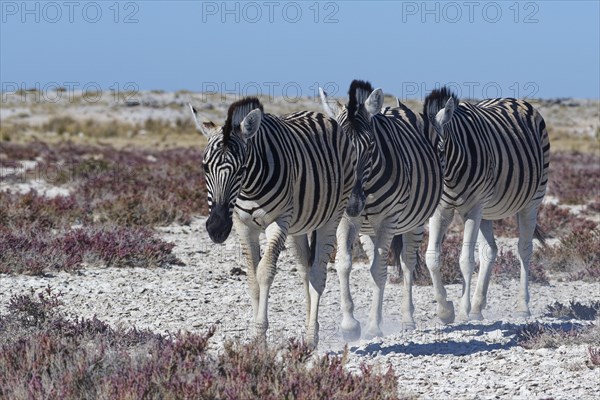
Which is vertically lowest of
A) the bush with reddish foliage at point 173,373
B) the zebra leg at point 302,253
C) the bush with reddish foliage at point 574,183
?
the bush with reddish foliage at point 574,183

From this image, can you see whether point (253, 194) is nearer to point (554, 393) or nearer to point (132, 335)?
point (132, 335)

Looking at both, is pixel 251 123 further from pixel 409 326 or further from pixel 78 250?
pixel 78 250

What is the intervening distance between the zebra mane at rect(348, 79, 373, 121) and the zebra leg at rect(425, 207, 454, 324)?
167 cm

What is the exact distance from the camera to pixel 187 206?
15.4 meters

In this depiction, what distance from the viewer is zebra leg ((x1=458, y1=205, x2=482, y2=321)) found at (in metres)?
8.96

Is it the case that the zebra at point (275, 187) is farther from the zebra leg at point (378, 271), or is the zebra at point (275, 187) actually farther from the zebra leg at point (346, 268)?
the zebra leg at point (378, 271)

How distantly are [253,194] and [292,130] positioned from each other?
945mm

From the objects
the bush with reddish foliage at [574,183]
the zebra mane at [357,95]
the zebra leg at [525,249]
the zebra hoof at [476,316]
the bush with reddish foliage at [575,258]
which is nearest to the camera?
the zebra mane at [357,95]

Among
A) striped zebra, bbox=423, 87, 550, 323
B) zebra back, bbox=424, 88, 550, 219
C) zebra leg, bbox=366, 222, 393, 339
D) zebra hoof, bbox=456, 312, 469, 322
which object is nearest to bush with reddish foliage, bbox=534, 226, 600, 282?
striped zebra, bbox=423, 87, 550, 323

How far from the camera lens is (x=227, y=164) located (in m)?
6.27

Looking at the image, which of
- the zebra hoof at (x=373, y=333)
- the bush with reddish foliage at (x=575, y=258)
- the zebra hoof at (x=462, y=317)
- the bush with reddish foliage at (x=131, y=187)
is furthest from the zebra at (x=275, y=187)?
the bush with reddish foliage at (x=131, y=187)

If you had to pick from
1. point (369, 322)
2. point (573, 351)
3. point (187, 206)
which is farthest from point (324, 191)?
point (187, 206)

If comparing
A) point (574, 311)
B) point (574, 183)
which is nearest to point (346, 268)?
point (574, 311)

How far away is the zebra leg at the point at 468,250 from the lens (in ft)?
29.4
